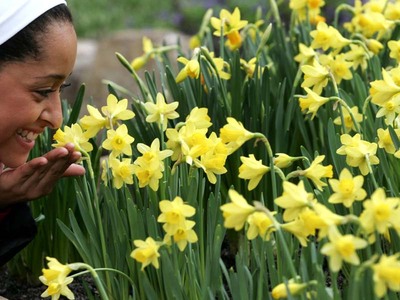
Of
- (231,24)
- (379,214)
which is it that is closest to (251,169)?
(379,214)

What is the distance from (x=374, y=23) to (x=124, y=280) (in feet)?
4.13

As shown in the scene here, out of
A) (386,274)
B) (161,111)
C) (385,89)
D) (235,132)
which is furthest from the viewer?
(161,111)

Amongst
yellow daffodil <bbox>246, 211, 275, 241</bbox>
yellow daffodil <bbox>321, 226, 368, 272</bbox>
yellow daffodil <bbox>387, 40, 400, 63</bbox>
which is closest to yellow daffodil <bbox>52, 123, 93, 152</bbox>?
yellow daffodil <bbox>246, 211, 275, 241</bbox>

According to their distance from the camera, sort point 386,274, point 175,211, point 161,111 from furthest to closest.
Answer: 1. point 161,111
2. point 175,211
3. point 386,274

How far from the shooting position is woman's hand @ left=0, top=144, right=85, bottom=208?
2.11 metres

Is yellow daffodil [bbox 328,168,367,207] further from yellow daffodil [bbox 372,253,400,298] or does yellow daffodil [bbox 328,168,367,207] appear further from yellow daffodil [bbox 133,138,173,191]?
yellow daffodil [bbox 133,138,173,191]

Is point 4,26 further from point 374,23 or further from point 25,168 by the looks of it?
point 374,23

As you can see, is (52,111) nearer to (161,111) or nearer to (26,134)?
(26,134)

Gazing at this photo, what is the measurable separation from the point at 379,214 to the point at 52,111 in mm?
920

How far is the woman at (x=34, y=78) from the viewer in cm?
209

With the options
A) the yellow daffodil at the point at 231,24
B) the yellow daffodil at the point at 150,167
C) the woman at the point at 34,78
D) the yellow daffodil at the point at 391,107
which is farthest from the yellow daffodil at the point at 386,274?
the yellow daffodil at the point at 231,24

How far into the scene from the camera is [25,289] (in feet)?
8.21

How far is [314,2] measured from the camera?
3.05m

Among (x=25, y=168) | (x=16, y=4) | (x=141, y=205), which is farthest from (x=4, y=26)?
(x=141, y=205)
